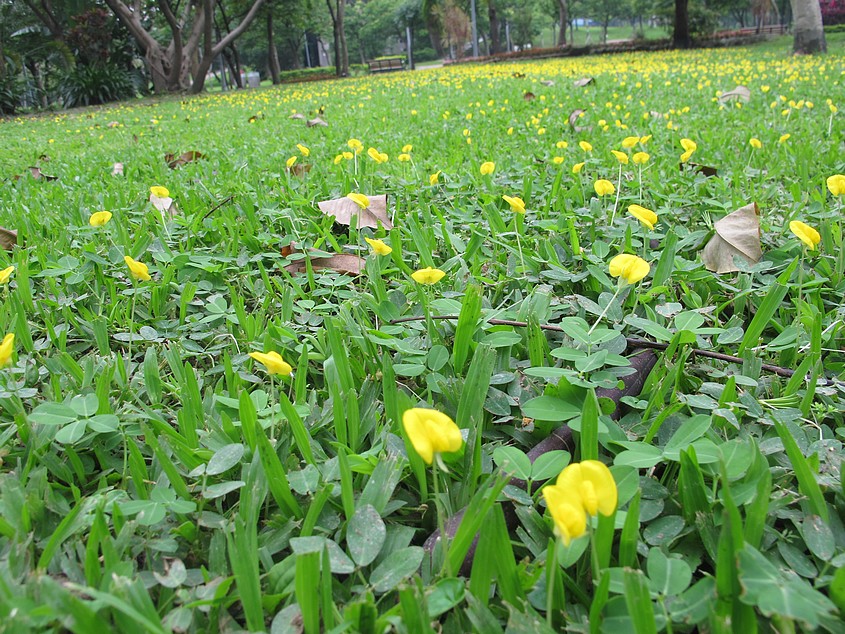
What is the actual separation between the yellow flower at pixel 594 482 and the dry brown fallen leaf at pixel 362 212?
1.63 m

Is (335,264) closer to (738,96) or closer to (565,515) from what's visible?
(565,515)

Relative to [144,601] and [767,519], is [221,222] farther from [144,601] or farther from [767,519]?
[767,519]

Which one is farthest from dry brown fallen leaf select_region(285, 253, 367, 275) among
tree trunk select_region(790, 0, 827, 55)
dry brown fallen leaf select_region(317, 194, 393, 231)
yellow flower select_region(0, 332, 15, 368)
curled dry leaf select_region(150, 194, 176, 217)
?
tree trunk select_region(790, 0, 827, 55)

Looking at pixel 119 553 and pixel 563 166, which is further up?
pixel 563 166

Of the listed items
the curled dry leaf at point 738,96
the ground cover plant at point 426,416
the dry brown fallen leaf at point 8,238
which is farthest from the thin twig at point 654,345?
the curled dry leaf at point 738,96

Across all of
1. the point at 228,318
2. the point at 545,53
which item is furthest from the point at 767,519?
the point at 545,53

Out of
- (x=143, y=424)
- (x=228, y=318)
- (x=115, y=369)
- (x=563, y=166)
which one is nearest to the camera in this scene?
(x=143, y=424)

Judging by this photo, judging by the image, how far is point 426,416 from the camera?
2.24 feet

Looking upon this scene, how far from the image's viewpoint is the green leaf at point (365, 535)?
798 millimetres

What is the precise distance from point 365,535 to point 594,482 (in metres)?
0.36

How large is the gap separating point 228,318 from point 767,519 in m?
1.27

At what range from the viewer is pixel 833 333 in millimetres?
1315

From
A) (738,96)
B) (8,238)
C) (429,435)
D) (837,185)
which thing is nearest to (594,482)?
(429,435)

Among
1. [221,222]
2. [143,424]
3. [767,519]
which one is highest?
[221,222]
